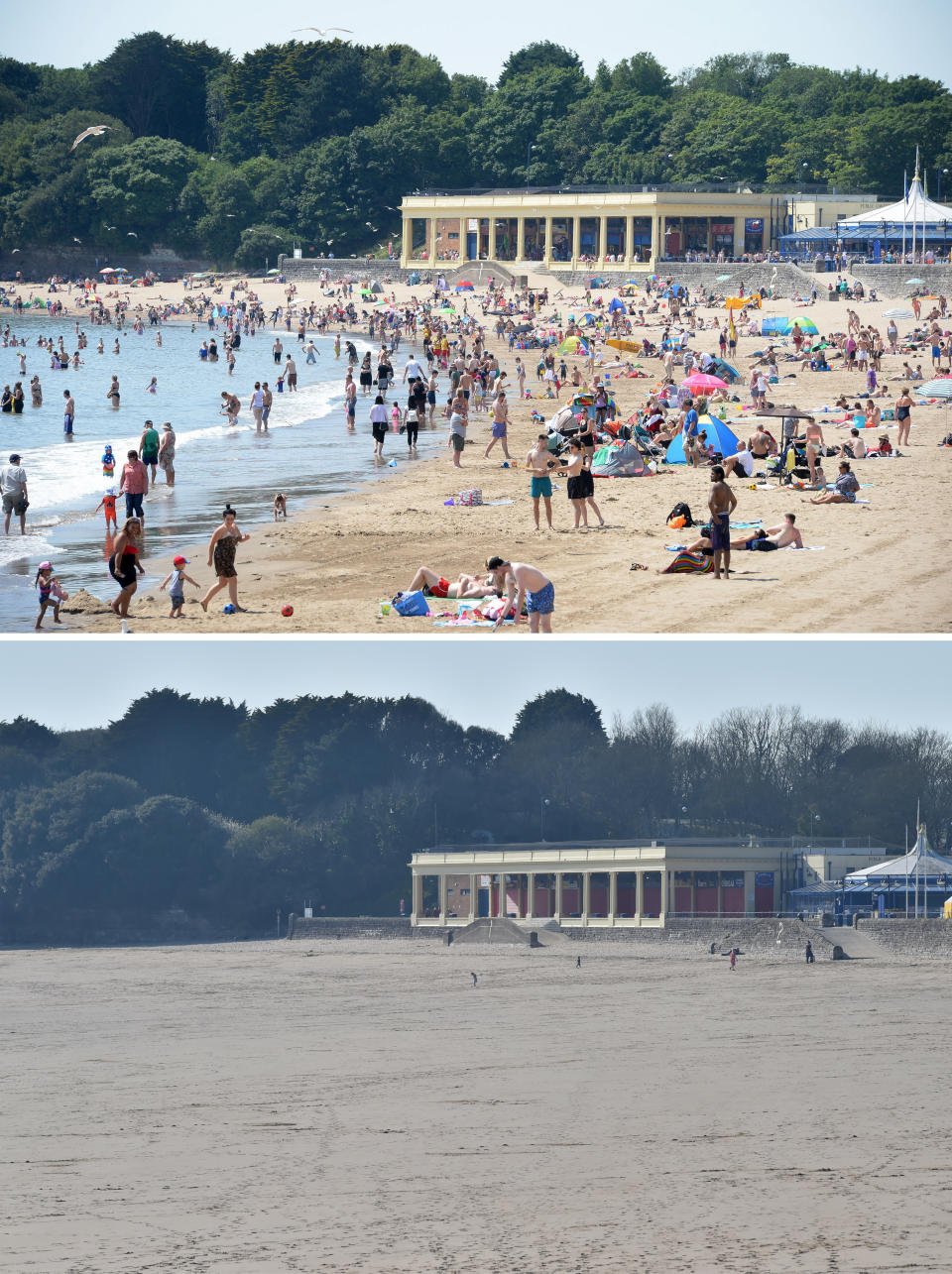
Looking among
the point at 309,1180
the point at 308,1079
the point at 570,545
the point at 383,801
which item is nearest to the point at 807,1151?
the point at 309,1180

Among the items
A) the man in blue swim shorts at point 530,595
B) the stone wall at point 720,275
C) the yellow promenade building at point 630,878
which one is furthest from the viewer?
the stone wall at point 720,275

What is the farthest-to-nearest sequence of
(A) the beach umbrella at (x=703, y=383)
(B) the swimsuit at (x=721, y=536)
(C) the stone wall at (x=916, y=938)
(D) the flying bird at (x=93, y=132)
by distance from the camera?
(D) the flying bird at (x=93, y=132) → (A) the beach umbrella at (x=703, y=383) → (C) the stone wall at (x=916, y=938) → (B) the swimsuit at (x=721, y=536)

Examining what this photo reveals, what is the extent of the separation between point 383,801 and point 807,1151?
43955 millimetres

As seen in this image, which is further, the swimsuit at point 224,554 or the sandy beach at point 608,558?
the swimsuit at point 224,554

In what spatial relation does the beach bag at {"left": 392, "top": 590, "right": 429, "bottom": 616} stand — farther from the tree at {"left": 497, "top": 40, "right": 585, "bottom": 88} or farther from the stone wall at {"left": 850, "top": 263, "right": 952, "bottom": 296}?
the tree at {"left": 497, "top": 40, "right": 585, "bottom": 88}

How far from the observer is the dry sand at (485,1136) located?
10.4 metres

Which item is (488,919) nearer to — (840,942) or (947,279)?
(840,942)

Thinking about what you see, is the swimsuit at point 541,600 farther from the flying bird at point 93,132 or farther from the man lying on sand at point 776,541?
the flying bird at point 93,132

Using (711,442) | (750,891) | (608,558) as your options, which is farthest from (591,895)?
(608,558)

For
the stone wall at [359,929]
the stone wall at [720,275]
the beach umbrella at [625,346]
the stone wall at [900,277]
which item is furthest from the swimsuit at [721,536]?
the stone wall at [720,275]

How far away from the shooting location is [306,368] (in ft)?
195

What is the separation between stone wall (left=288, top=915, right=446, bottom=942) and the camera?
43.6 m

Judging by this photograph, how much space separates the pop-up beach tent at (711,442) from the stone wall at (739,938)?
33.3 feet

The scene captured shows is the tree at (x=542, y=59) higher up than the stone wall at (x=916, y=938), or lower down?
higher up
